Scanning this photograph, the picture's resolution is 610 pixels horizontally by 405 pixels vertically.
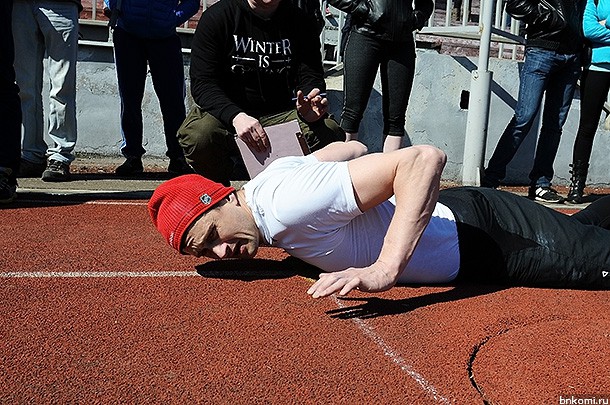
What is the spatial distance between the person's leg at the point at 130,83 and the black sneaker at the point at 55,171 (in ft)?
3.12

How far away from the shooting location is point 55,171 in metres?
6.27

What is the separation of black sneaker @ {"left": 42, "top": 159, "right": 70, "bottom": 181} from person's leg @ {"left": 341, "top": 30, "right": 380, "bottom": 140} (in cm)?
239

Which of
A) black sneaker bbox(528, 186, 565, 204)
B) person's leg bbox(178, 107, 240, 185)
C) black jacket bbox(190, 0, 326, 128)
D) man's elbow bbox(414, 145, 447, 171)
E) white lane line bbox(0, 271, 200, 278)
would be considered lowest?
black sneaker bbox(528, 186, 565, 204)

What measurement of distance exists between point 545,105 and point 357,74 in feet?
6.68

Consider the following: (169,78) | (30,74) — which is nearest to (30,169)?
(30,74)

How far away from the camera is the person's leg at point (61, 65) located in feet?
20.3

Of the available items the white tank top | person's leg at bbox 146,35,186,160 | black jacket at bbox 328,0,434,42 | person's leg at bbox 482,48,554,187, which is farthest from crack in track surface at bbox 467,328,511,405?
person's leg at bbox 146,35,186,160

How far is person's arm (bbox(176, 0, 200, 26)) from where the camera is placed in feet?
22.5

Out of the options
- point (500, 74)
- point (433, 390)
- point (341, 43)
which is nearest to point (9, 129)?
point (433, 390)

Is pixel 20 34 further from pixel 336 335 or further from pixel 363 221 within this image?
pixel 336 335

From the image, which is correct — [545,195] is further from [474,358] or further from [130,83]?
[474,358]

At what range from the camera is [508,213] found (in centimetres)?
366

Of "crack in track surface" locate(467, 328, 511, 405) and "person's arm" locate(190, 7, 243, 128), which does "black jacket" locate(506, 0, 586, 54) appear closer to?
"person's arm" locate(190, 7, 243, 128)

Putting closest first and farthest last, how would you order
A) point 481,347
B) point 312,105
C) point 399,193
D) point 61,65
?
point 481,347
point 399,193
point 312,105
point 61,65
